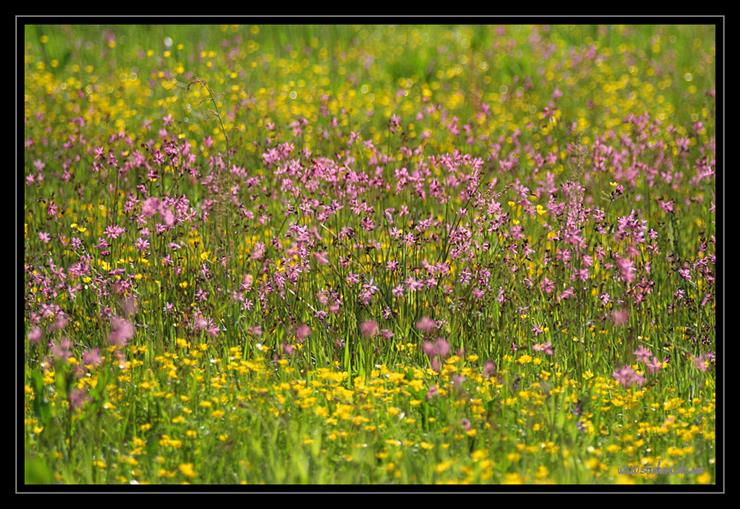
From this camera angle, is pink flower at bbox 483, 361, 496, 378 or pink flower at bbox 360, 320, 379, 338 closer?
pink flower at bbox 483, 361, 496, 378

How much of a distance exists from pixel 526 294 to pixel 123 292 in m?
1.93

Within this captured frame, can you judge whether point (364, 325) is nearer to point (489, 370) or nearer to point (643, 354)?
point (489, 370)

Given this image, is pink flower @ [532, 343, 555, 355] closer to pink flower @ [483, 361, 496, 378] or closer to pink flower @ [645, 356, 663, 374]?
pink flower @ [483, 361, 496, 378]

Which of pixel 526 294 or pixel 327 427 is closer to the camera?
pixel 327 427

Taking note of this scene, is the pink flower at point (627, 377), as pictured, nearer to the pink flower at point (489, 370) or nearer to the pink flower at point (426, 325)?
the pink flower at point (489, 370)

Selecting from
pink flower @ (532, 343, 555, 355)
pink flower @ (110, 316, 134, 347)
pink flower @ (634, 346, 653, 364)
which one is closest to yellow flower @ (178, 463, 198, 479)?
pink flower @ (110, 316, 134, 347)

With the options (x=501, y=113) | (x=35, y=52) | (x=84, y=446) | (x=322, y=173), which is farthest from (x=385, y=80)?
→ (x=84, y=446)

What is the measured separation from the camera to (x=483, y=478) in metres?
3.73

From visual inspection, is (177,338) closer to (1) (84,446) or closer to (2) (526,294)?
(1) (84,446)

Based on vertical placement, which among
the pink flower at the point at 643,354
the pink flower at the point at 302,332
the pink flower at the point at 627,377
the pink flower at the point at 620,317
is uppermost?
the pink flower at the point at 620,317

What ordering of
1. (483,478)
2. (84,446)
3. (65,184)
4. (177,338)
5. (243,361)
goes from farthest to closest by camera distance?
(65,184)
(177,338)
(243,361)
(84,446)
(483,478)

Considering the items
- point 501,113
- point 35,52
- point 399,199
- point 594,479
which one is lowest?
point 594,479

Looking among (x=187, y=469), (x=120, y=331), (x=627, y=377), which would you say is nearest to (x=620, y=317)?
(x=627, y=377)

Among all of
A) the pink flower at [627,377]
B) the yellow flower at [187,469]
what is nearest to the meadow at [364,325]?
the yellow flower at [187,469]
